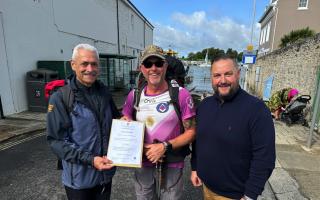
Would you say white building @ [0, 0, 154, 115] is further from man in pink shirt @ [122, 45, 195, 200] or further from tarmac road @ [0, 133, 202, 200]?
man in pink shirt @ [122, 45, 195, 200]

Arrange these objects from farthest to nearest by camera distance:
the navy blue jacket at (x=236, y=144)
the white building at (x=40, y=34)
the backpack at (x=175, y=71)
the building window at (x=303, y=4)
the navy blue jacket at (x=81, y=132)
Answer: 1. the building window at (x=303, y=4)
2. the white building at (x=40, y=34)
3. the backpack at (x=175, y=71)
4. the navy blue jacket at (x=81, y=132)
5. the navy blue jacket at (x=236, y=144)

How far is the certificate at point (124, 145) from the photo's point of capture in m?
1.97

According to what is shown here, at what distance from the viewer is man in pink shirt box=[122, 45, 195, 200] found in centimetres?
204

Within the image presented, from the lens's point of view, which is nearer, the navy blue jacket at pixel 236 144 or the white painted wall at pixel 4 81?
the navy blue jacket at pixel 236 144

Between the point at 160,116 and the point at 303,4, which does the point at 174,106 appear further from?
the point at 303,4

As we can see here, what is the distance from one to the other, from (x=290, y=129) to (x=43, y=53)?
1014 cm

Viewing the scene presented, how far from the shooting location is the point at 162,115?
2053 mm

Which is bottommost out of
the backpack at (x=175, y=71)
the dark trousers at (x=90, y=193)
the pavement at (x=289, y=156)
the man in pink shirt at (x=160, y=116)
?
the pavement at (x=289, y=156)

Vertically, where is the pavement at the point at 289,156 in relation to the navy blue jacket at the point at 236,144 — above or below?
below

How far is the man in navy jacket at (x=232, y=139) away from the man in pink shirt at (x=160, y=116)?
0.15 m

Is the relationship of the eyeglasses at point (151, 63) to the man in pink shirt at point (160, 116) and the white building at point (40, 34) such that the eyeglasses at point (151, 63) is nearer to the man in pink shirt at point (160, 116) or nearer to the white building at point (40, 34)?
the man in pink shirt at point (160, 116)

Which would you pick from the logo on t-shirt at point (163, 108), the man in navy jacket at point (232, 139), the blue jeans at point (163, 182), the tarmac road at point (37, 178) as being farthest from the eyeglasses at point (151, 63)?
the tarmac road at point (37, 178)

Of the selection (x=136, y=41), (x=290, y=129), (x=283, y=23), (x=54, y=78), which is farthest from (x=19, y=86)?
(x=283, y=23)

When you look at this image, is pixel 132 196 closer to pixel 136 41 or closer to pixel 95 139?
pixel 95 139
